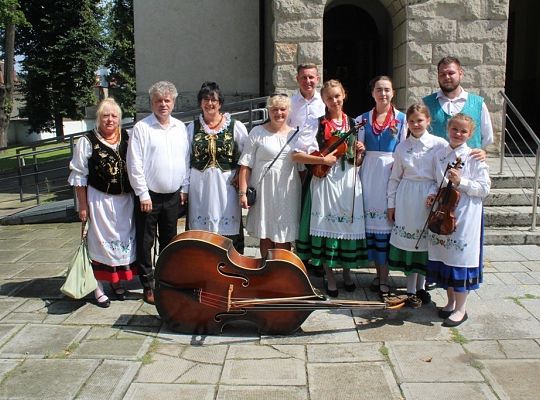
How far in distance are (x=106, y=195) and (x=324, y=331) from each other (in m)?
1.98

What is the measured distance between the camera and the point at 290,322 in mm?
3605

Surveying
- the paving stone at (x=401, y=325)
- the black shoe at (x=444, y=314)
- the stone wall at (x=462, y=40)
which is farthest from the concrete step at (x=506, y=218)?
the black shoe at (x=444, y=314)

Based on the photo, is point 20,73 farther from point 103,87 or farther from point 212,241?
point 212,241

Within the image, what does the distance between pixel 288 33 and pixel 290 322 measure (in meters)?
4.79

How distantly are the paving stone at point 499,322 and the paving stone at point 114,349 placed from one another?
2184 millimetres

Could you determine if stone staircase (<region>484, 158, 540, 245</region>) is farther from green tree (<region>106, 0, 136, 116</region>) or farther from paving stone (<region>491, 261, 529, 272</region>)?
green tree (<region>106, 0, 136, 116</region>)

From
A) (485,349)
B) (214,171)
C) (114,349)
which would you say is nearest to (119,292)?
(114,349)

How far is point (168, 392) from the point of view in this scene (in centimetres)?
292

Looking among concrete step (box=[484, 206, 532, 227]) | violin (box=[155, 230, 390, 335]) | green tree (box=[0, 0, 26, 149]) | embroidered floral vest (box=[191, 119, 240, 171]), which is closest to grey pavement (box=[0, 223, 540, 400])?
violin (box=[155, 230, 390, 335])

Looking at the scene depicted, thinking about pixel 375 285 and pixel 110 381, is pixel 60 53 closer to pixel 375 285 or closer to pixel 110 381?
pixel 375 285

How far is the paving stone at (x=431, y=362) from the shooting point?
9.98 feet

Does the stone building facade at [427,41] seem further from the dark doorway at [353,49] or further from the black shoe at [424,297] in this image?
the black shoe at [424,297]

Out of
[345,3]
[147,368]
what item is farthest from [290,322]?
[345,3]

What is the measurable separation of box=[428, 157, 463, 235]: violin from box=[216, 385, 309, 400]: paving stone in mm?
1485
